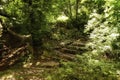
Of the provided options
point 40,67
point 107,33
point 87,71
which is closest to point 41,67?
point 40,67

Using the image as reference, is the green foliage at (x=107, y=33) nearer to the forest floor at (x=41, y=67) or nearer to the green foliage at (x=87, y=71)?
the green foliage at (x=87, y=71)

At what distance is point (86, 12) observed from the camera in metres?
21.2

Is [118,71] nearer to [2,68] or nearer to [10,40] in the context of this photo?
[2,68]

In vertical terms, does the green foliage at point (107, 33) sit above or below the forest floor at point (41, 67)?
above

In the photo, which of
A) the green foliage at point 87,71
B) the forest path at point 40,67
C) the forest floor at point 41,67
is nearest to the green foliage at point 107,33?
the green foliage at point 87,71

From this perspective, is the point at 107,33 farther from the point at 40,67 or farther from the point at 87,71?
the point at 40,67

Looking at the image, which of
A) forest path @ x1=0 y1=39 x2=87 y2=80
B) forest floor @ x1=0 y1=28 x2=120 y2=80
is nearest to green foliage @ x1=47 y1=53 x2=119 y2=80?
forest floor @ x1=0 y1=28 x2=120 y2=80

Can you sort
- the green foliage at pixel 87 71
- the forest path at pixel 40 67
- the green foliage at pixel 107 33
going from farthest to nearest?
the forest path at pixel 40 67, the green foliage at pixel 87 71, the green foliage at pixel 107 33

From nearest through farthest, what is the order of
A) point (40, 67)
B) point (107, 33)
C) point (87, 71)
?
point (87, 71)
point (107, 33)
point (40, 67)

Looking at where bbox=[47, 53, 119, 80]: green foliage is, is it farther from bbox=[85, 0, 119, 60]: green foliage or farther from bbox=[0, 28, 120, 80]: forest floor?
bbox=[85, 0, 119, 60]: green foliage

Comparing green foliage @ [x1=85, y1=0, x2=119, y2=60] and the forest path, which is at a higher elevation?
green foliage @ [x1=85, y1=0, x2=119, y2=60]

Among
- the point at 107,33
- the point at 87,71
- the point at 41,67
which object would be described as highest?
the point at 107,33

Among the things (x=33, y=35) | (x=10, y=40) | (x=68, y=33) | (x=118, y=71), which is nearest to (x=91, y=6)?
(x=68, y=33)

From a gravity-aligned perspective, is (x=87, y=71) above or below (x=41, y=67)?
above
